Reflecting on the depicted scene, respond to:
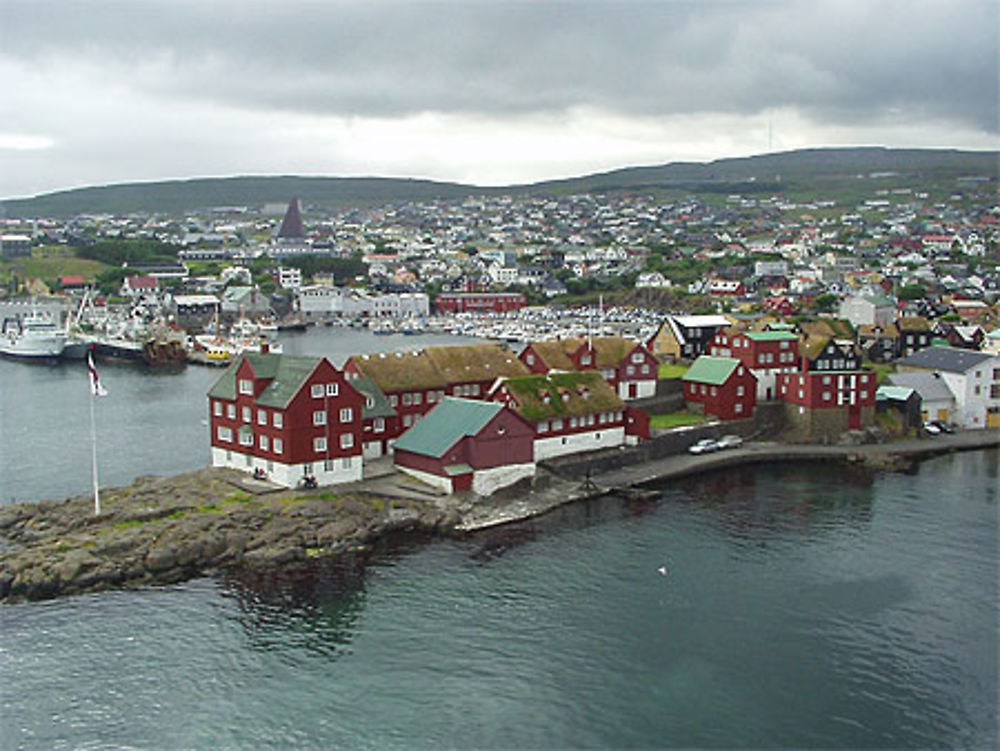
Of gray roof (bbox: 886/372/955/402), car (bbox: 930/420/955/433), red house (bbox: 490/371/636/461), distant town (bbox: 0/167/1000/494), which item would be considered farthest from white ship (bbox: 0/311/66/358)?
car (bbox: 930/420/955/433)

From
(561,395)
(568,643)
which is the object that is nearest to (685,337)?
(561,395)

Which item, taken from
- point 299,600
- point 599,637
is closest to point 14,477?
point 299,600

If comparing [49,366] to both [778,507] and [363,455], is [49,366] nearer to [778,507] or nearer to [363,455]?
[363,455]

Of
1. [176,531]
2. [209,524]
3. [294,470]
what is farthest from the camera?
[294,470]

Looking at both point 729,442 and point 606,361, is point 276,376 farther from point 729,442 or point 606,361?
point 729,442

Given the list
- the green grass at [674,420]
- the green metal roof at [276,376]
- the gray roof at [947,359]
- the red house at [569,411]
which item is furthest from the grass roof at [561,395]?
the gray roof at [947,359]

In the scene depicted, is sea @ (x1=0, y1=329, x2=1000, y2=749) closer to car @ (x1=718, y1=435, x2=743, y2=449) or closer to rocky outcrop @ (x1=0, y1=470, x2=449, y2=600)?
rocky outcrop @ (x1=0, y1=470, x2=449, y2=600)
